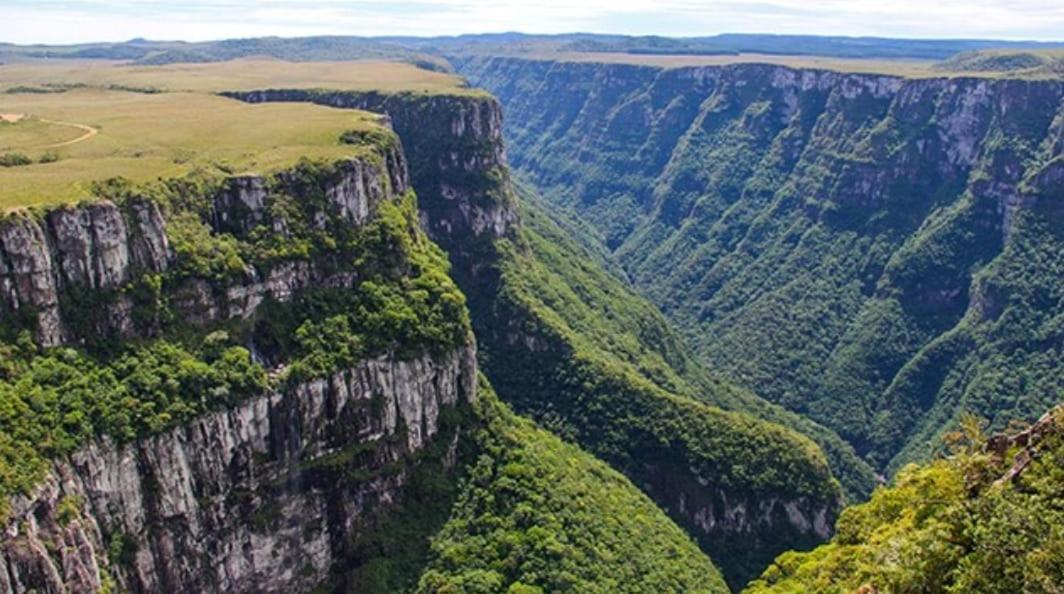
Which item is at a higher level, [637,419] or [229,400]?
[229,400]

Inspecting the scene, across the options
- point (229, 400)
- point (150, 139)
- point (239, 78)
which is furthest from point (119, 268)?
point (239, 78)

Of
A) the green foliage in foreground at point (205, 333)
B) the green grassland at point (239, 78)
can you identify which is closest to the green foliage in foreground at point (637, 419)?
the green foliage in foreground at point (205, 333)

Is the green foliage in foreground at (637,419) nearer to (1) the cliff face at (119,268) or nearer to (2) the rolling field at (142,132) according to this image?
(2) the rolling field at (142,132)

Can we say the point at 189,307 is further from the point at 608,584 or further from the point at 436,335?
the point at 608,584

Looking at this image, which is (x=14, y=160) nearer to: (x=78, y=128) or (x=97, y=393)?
(x=78, y=128)

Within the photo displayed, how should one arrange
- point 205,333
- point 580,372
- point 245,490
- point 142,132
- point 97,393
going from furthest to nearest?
point 580,372 < point 142,132 < point 205,333 < point 245,490 < point 97,393

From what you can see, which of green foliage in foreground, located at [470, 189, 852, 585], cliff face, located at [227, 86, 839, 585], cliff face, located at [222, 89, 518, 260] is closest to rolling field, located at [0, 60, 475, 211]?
cliff face, located at [222, 89, 518, 260]
